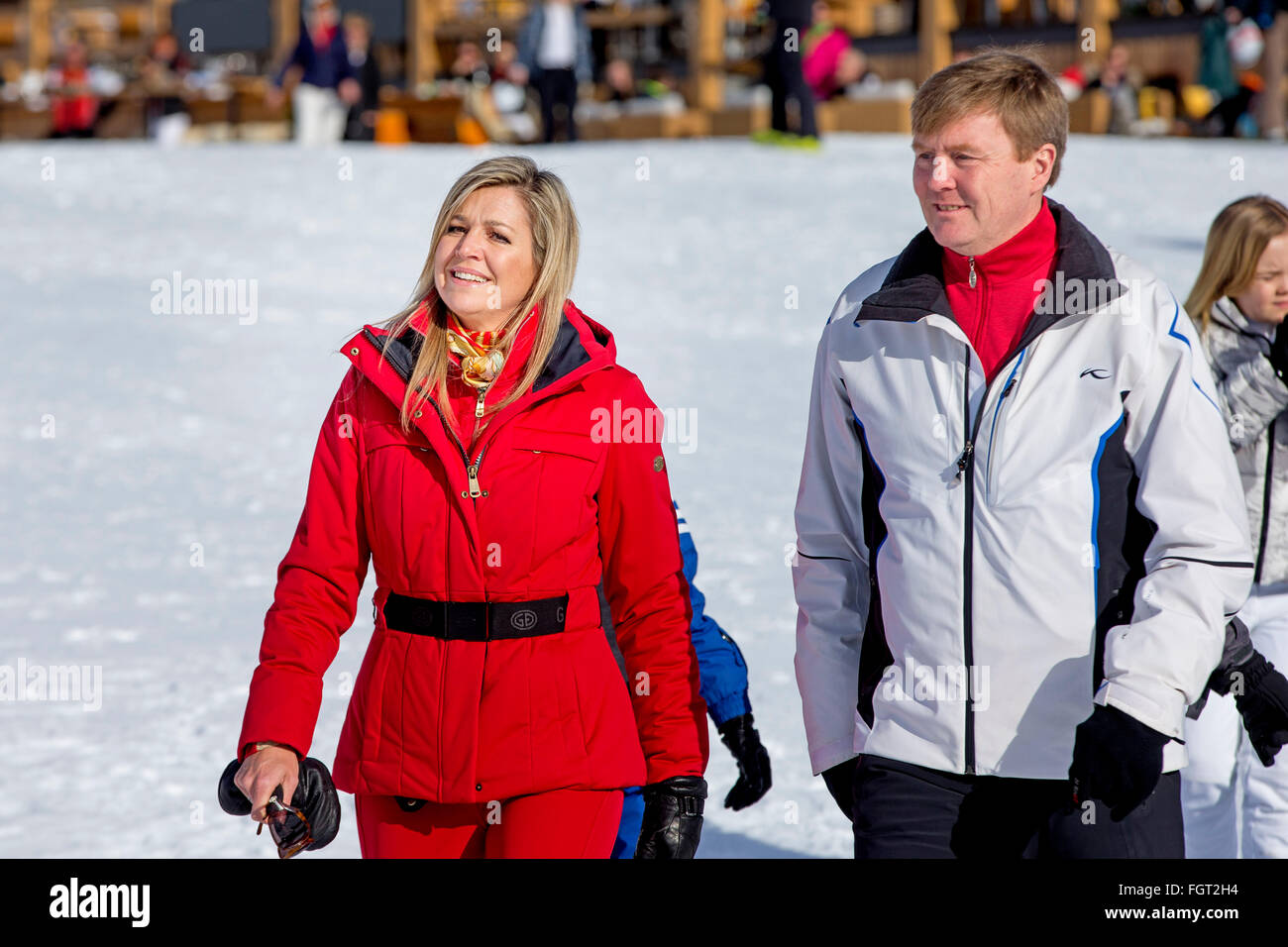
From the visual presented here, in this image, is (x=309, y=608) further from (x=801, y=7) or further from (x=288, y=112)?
(x=288, y=112)

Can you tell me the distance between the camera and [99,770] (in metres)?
4.07

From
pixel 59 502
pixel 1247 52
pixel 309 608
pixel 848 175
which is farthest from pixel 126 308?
pixel 1247 52

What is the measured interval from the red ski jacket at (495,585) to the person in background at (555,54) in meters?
12.1

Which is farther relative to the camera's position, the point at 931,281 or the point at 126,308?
the point at 126,308

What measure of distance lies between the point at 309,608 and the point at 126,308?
8523 millimetres

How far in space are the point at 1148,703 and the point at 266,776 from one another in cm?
112

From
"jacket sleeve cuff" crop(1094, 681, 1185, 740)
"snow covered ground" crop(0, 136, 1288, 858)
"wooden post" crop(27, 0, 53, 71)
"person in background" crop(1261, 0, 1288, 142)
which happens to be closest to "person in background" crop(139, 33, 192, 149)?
"snow covered ground" crop(0, 136, 1288, 858)

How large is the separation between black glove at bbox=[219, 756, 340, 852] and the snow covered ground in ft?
5.15

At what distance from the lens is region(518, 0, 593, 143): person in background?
45.1 feet

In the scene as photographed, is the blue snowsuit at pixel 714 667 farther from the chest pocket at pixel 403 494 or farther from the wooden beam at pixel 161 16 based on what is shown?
the wooden beam at pixel 161 16

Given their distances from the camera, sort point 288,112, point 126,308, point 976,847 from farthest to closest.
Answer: point 288,112 < point 126,308 < point 976,847

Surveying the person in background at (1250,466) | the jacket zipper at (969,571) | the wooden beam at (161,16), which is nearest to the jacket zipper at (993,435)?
the jacket zipper at (969,571)

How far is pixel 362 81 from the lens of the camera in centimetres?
1555

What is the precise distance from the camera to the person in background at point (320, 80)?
584 inches
